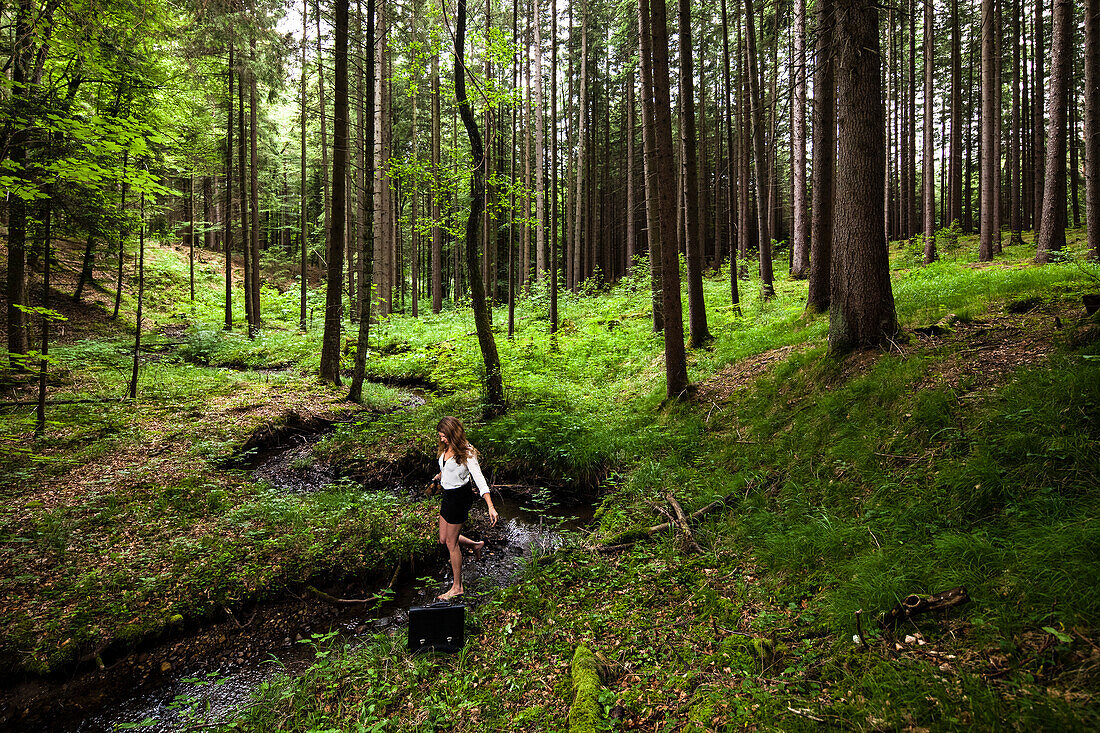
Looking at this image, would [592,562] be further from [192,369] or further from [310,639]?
[192,369]

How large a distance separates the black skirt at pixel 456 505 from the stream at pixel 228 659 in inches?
36.0

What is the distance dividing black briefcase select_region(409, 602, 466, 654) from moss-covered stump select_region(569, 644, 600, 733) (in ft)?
3.88

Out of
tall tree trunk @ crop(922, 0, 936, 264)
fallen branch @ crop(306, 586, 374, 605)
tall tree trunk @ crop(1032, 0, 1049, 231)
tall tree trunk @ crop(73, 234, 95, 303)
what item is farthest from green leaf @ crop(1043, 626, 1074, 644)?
tall tree trunk @ crop(73, 234, 95, 303)

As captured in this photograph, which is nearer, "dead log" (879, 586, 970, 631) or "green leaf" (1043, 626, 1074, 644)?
"green leaf" (1043, 626, 1074, 644)

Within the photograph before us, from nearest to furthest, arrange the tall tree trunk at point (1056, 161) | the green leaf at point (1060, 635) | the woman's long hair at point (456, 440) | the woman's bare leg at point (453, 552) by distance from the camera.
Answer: the green leaf at point (1060, 635) < the woman's bare leg at point (453, 552) < the woman's long hair at point (456, 440) < the tall tree trunk at point (1056, 161)

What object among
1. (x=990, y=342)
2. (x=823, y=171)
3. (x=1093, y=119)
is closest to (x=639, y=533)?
(x=990, y=342)

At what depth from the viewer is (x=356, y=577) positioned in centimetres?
542

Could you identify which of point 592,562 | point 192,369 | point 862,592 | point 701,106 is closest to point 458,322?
point 192,369

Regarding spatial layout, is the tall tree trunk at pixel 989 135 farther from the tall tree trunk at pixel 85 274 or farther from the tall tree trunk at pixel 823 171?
the tall tree trunk at pixel 85 274

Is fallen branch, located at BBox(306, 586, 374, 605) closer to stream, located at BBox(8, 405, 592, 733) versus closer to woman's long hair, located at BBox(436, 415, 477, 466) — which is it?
stream, located at BBox(8, 405, 592, 733)

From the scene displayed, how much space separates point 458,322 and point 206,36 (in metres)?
12.5

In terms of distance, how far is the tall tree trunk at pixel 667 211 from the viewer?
8055 mm

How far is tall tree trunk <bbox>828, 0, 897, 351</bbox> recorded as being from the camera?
6008 mm

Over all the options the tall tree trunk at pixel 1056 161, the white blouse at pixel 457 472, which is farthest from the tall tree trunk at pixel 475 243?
the tall tree trunk at pixel 1056 161
